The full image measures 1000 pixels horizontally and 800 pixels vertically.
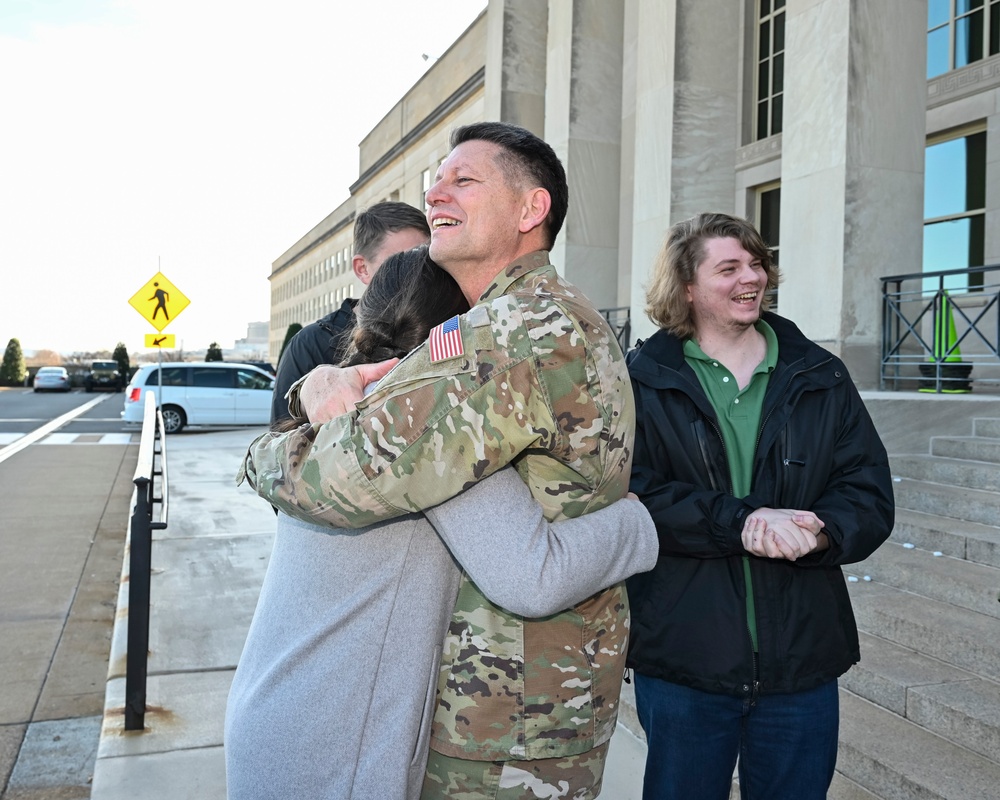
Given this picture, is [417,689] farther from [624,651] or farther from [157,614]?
[157,614]

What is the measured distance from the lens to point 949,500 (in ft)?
18.0

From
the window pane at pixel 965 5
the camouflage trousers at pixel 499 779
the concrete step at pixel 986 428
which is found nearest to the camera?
the camouflage trousers at pixel 499 779

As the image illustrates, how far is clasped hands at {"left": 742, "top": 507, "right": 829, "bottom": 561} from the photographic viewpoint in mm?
2162

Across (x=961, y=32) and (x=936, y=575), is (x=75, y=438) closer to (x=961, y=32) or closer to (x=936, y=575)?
(x=961, y=32)

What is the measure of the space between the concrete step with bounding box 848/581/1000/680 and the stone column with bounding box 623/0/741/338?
504 cm

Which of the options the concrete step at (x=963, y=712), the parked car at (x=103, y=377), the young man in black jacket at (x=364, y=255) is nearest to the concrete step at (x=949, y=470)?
the concrete step at (x=963, y=712)

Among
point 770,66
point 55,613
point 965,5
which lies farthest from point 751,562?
point 770,66

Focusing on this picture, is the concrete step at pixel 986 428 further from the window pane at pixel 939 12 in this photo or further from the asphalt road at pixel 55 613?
the window pane at pixel 939 12

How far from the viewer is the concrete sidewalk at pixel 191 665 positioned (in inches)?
150

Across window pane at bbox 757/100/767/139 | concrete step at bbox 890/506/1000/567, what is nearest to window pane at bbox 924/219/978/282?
window pane at bbox 757/100/767/139

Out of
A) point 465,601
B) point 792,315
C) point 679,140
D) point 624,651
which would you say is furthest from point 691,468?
point 679,140

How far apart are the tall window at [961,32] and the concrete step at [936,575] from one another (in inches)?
324

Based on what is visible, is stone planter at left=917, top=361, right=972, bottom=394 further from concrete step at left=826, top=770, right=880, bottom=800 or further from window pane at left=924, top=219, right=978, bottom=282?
concrete step at left=826, top=770, right=880, bottom=800

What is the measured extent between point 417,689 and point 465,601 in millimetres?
176
